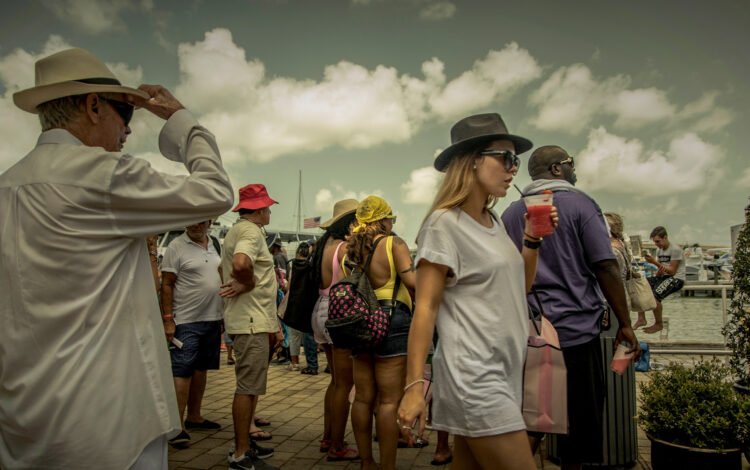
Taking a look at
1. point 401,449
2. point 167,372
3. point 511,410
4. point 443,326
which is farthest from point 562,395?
point 401,449

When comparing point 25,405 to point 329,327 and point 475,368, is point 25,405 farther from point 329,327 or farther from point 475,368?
point 329,327

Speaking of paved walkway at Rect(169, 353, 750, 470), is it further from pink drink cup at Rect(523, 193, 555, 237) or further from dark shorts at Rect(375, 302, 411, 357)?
pink drink cup at Rect(523, 193, 555, 237)

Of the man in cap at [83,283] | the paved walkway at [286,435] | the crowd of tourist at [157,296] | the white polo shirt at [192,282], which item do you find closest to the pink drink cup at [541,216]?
the crowd of tourist at [157,296]

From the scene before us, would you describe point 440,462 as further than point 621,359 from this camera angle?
Yes

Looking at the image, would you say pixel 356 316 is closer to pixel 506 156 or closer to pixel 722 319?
pixel 506 156

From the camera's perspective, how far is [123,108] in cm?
183

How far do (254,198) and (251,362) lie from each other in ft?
4.79

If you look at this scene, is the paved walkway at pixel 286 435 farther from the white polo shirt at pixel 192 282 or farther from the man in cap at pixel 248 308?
the white polo shirt at pixel 192 282

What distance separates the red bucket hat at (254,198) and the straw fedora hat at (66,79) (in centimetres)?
282

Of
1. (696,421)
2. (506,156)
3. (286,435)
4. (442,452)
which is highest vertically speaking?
(506,156)

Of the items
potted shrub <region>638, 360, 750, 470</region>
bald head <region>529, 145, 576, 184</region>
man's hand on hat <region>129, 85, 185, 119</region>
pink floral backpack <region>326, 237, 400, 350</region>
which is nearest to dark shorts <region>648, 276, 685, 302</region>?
potted shrub <region>638, 360, 750, 470</region>

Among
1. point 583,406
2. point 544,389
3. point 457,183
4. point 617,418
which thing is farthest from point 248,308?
point 617,418

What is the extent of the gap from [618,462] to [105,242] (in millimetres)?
4070

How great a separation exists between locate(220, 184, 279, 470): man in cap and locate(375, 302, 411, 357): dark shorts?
1.20 m
